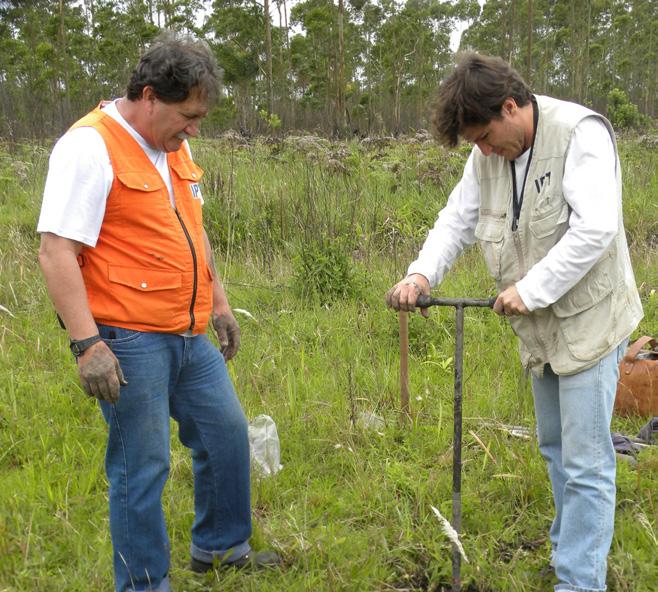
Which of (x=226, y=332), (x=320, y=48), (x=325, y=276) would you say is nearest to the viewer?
(x=226, y=332)

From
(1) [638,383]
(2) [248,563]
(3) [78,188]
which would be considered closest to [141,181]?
(3) [78,188]

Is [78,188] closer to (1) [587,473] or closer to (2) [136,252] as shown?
(2) [136,252]

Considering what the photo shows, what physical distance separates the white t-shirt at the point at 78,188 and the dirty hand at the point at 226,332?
0.80 meters

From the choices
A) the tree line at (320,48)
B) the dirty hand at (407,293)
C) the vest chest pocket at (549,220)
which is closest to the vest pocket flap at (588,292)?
the vest chest pocket at (549,220)

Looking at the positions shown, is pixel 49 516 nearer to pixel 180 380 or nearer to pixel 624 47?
pixel 180 380

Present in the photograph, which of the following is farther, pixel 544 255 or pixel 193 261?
pixel 193 261

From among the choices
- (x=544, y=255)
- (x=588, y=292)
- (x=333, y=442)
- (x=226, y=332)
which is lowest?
(x=333, y=442)

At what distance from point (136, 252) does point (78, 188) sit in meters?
0.27

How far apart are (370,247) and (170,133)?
13.7 ft

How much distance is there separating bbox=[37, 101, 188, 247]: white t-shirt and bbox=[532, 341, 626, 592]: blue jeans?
5.03 feet

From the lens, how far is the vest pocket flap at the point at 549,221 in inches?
84.0

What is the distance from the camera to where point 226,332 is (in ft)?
9.30

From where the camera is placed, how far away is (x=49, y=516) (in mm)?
2984

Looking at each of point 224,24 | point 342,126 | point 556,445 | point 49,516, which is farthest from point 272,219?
point 224,24
